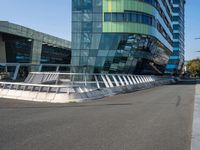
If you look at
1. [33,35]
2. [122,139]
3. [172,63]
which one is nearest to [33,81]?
[122,139]

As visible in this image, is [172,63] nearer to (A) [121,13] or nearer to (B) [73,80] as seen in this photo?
(A) [121,13]

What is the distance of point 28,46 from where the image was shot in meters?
80.5

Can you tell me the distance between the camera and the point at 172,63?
13538 cm

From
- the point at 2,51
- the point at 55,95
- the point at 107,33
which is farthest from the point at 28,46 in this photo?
the point at 55,95

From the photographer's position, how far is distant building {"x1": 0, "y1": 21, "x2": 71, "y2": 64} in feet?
232

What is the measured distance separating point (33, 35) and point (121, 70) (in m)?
30.2

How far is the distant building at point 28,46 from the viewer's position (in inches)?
2780

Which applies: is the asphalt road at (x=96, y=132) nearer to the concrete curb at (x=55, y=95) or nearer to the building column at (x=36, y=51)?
the concrete curb at (x=55, y=95)

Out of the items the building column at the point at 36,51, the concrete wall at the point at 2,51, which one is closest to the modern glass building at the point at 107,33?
the concrete wall at the point at 2,51

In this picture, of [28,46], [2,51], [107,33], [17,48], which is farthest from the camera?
[28,46]

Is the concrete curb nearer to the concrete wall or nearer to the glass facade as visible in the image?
the concrete wall

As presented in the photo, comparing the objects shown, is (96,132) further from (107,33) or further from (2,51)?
(2,51)

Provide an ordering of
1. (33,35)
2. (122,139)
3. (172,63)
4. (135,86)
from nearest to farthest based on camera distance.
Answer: (122,139) → (135,86) → (33,35) → (172,63)

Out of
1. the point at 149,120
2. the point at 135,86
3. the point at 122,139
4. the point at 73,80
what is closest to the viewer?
the point at 122,139
